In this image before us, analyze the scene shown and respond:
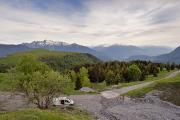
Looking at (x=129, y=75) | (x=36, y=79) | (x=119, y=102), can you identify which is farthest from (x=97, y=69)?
(x=36, y=79)

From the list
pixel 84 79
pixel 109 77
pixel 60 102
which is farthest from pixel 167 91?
pixel 109 77

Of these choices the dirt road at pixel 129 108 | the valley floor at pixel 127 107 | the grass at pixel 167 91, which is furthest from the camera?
the grass at pixel 167 91

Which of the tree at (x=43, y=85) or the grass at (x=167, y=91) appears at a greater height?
the tree at (x=43, y=85)

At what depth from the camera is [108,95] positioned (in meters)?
112

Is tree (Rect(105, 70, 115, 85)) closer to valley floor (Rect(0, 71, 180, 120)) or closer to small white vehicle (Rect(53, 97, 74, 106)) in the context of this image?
valley floor (Rect(0, 71, 180, 120))

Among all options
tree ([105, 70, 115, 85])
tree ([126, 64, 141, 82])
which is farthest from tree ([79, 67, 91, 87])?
tree ([126, 64, 141, 82])

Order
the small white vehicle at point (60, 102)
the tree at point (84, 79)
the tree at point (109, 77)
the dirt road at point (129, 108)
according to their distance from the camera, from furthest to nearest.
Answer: the tree at point (109, 77) → the tree at point (84, 79) → the small white vehicle at point (60, 102) → the dirt road at point (129, 108)

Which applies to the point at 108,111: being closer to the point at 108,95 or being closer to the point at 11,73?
the point at 11,73

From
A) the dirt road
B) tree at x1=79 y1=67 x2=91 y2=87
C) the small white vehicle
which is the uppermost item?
tree at x1=79 y1=67 x2=91 y2=87

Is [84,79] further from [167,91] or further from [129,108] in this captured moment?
[129,108]

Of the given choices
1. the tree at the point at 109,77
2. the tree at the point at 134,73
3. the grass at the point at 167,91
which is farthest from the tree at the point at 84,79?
the grass at the point at 167,91

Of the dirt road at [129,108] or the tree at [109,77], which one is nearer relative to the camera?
the dirt road at [129,108]

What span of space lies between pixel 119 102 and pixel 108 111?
722 inches

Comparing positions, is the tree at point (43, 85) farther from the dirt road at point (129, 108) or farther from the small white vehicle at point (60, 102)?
the dirt road at point (129, 108)
